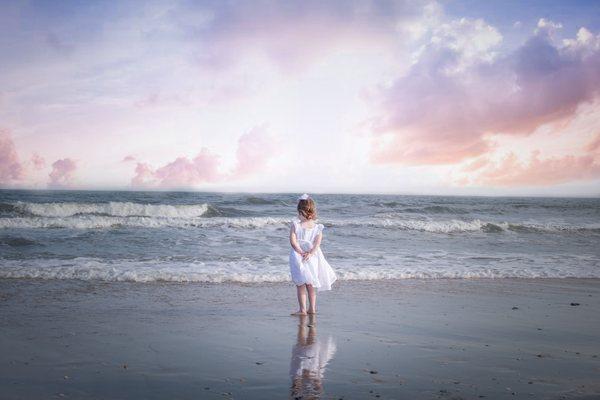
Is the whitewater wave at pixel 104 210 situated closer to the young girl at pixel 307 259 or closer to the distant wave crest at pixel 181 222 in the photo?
the distant wave crest at pixel 181 222

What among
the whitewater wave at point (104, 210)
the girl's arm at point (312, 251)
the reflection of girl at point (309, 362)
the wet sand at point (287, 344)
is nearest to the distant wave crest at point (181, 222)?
the whitewater wave at point (104, 210)

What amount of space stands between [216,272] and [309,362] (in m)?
5.94

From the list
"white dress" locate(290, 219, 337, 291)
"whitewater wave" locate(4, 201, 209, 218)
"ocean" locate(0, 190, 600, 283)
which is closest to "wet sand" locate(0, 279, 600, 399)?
"white dress" locate(290, 219, 337, 291)

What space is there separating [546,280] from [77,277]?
10.1 meters

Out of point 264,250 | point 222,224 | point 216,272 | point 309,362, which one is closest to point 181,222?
point 222,224

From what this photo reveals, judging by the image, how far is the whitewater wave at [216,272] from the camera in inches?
377

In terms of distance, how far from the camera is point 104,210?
97.2 feet

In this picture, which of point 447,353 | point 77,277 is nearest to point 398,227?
point 77,277

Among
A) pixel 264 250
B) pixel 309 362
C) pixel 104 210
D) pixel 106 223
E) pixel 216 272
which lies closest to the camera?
pixel 309 362

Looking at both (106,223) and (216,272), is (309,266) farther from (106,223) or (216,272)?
(106,223)

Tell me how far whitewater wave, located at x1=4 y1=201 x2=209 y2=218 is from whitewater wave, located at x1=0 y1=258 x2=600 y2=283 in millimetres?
17481

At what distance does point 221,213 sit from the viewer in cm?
3011

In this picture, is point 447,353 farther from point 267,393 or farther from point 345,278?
point 345,278

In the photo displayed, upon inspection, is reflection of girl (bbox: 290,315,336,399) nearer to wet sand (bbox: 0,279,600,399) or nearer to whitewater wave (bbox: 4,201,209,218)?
wet sand (bbox: 0,279,600,399)
